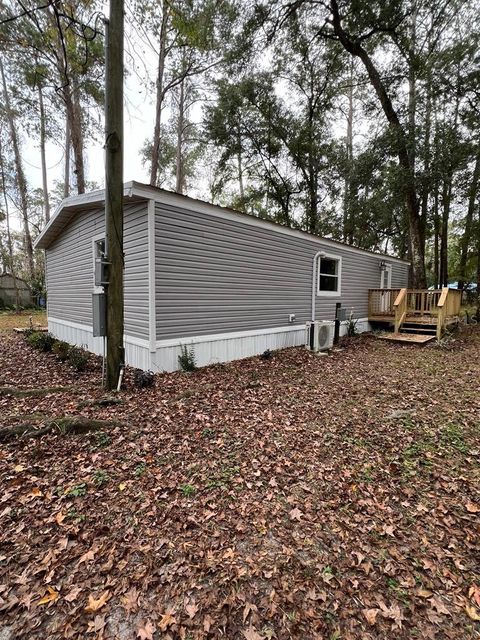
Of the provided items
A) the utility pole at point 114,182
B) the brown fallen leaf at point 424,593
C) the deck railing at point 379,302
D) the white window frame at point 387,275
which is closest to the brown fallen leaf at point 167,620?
the brown fallen leaf at point 424,593

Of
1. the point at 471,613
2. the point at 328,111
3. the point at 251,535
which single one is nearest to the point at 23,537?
the point at 251,535

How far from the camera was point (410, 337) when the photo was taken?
30.4 feet

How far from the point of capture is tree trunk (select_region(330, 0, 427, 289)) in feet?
35.6

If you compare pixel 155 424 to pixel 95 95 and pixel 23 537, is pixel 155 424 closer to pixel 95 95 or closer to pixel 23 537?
pixel 23 537

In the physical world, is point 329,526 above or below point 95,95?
below

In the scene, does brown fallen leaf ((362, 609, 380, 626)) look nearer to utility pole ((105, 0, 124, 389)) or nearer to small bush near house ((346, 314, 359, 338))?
utility pole ((105, 0, 124, 389))

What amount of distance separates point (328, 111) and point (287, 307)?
13.5 m

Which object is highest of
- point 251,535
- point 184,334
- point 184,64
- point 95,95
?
point 184,64

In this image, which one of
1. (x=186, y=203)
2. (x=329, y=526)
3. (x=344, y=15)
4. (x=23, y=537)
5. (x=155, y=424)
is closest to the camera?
(x=23, y=537)

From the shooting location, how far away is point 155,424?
3.67 m

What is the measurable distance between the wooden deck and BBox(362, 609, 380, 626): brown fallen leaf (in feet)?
30.1

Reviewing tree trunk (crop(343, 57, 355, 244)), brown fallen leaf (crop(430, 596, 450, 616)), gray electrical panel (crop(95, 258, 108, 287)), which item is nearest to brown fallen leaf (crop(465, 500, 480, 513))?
brown fallen leaf (crop(430, 596, 450, 616))

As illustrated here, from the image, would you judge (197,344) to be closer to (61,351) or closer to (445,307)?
(61,351)

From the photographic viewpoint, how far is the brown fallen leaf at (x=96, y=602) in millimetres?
1613
